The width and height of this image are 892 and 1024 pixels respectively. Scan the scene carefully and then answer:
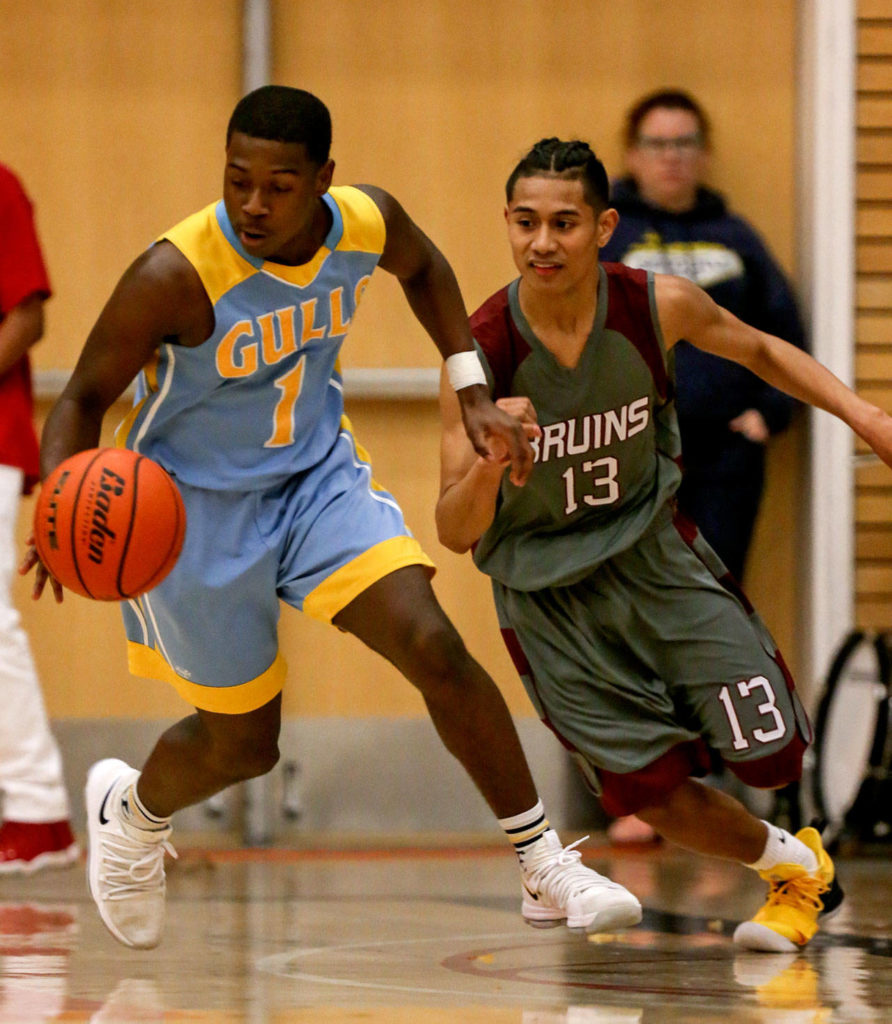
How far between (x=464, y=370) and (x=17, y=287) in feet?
7.02

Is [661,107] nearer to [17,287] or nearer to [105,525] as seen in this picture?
[17,287]

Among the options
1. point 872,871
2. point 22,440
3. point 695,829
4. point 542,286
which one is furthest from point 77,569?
point 872,871

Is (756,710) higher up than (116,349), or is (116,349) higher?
(116,349)

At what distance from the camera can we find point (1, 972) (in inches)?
145

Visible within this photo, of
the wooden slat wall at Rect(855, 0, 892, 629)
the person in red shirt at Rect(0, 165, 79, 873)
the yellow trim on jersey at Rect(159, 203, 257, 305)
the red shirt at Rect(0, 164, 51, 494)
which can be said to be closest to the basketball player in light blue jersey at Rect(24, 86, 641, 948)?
the yellow trim on jersey at Rect(159, 203, 257, 305)

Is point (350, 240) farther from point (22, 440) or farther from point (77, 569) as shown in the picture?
point (22, 440)

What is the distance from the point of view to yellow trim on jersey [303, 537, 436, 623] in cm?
380

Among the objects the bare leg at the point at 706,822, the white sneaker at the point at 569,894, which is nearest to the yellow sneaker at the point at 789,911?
the bare leg at the point at 706,822

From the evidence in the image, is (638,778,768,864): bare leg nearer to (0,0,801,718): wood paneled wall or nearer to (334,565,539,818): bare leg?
(334,565,539,818): bare leg

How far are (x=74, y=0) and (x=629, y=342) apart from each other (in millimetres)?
3857

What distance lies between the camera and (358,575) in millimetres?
3809

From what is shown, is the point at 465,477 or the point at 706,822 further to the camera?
the point at 706,822

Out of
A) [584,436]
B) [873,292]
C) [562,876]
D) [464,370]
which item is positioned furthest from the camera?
[873,292]

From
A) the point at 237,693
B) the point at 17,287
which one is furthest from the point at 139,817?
the point at 17,287
